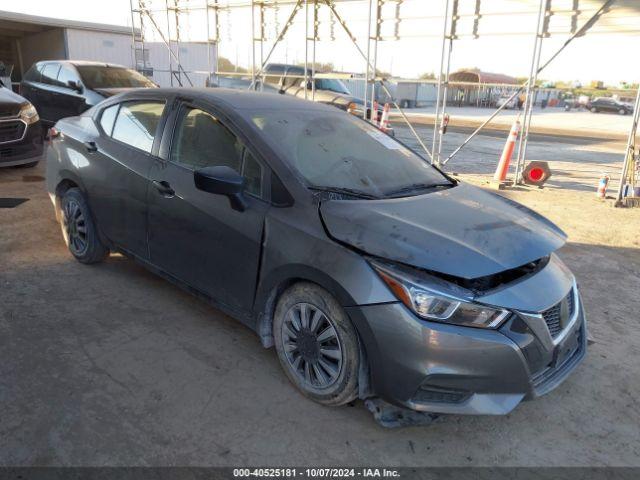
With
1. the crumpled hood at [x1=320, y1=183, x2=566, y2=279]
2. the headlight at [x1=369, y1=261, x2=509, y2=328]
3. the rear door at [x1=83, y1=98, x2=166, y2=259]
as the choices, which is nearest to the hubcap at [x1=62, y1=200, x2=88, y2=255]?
the rear door at [x1=83, y1=98, x2=166, y2=259]

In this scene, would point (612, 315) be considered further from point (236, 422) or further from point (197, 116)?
point (197, 116)

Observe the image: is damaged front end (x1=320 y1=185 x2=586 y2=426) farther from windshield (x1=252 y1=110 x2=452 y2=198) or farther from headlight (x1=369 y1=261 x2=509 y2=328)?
windshield (x1=252 y1=110 x2=452 y2=198)

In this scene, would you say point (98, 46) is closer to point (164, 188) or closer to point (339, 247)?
point (164, 188)

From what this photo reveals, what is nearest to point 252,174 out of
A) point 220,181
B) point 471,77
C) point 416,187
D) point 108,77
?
point 220,181

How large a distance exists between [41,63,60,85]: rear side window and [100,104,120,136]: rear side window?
24.1ft

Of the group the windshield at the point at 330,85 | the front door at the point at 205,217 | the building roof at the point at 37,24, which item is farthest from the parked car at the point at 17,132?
the building roof at the point at 37,24

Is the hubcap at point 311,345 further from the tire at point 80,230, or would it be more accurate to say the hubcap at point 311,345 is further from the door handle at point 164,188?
the tire at point 80,230

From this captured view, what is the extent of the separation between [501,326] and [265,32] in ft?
37.3

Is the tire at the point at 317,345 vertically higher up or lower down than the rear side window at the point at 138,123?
lower down

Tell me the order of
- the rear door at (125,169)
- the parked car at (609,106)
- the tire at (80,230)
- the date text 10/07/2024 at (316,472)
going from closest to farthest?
the date text 10/07/2024 at (316,472) < the rear door at (125,169) < the tire at (80,230) < the parked car at (609,106)

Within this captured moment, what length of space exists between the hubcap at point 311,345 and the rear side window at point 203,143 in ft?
3.28

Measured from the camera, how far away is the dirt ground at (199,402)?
7.97 ft

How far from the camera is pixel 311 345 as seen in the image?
2.72 metres

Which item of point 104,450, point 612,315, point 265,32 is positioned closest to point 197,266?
point 104,450
